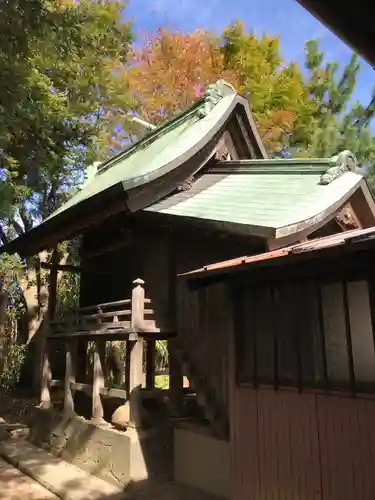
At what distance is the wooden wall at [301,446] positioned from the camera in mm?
4426

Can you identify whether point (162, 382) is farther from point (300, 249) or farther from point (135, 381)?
point (300, 249)

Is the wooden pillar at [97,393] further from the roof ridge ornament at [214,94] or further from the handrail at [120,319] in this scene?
the roof ridge ornament at [214,94]

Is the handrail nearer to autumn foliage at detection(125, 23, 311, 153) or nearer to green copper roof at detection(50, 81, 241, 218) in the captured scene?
green copper roof at detection(50, 81, 241, 218)

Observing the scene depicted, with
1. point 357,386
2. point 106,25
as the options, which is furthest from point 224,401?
point 106,25

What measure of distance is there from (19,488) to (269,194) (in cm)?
649

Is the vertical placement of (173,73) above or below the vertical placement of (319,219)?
above

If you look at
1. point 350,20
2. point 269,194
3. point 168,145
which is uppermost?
point 168,145

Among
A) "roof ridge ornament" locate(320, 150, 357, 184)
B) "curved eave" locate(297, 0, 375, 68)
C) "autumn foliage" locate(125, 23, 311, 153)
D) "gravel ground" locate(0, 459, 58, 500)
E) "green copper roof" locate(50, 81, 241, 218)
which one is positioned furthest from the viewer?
"autumn foliage" locate(125, 23, 311, 153)

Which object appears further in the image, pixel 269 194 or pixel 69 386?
pixel 69 386

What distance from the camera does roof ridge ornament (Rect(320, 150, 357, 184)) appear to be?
25.0ft

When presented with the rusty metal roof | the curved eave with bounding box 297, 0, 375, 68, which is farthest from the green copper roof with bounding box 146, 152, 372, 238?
the curved eave with bounding box 297, 0, 375, 68

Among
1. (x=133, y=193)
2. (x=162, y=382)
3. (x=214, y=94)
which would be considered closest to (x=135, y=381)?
(x=133, y=193)

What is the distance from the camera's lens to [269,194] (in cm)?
771

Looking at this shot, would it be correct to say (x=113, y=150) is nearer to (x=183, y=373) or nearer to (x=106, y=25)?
(x=106, y=25)
